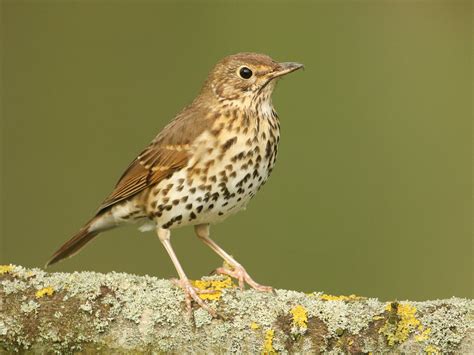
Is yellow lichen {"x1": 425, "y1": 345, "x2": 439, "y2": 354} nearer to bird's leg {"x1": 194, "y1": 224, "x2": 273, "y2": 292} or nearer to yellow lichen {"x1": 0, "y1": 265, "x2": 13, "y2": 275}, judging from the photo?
bird's leg {"x1": 194, "y1": 224, "x2": 273, "y2": 292}

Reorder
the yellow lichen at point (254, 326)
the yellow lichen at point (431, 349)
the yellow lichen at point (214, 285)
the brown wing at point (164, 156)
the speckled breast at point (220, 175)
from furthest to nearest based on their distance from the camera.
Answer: the brown wing at point (164, 156) < the speckled breast at point (220, 175) < the yellow lichen at point (214, 285) < the yellow lichen at point (254, 326) < the yellow lichen at point (431, 349)

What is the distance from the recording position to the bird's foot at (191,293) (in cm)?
400

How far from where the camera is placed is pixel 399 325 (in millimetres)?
3869

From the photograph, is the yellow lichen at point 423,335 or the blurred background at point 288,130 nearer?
the yellow lichen at point 423,335

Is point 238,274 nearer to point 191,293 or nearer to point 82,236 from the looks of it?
point 191,293

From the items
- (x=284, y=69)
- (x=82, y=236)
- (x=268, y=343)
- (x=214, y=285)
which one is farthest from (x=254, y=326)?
(x=82, y=236)

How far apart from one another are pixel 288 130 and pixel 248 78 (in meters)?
2.34

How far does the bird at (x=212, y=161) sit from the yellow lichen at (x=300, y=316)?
894mm

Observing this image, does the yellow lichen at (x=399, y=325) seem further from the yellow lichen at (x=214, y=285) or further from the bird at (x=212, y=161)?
the bird at (x=212, y=161)

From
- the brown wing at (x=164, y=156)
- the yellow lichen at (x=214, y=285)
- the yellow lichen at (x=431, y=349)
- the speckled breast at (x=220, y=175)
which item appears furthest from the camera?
A: the brown wing at (x=164, y=156)

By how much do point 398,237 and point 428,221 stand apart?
0.41m

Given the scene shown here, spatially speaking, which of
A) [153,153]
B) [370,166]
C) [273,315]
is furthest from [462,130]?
[273,315]

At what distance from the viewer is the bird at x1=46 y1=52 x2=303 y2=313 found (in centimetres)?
502

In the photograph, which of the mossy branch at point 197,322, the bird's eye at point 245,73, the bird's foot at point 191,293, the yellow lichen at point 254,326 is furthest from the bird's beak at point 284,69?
the yellow lichen at point 254,326
